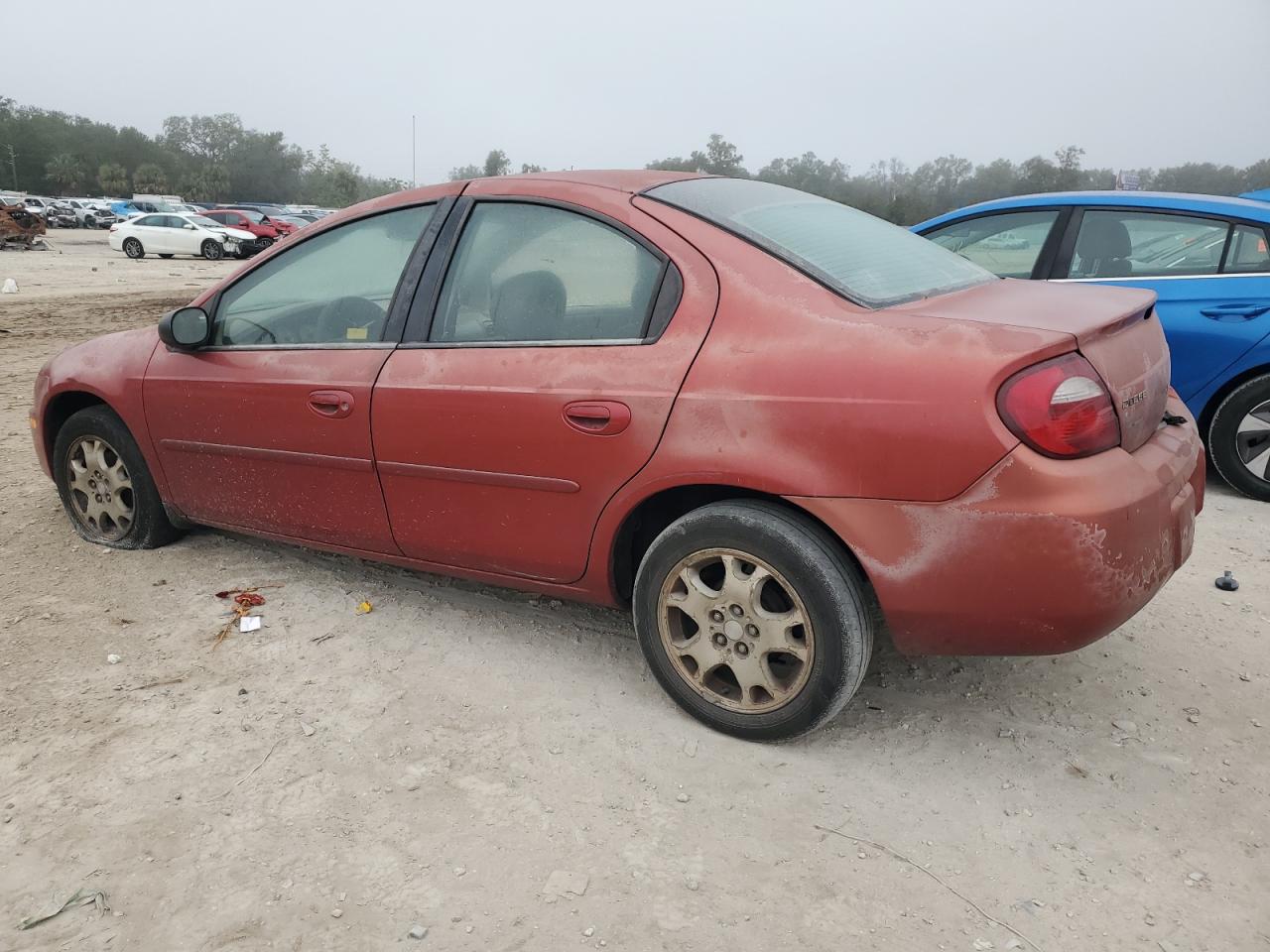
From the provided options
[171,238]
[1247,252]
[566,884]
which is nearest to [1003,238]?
[1247,252]

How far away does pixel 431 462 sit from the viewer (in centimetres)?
296

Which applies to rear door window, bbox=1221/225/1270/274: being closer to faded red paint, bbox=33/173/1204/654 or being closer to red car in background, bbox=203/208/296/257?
faded red paint, bbox=33/173/1204/654

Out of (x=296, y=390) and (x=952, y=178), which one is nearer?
(x=296, y=390)

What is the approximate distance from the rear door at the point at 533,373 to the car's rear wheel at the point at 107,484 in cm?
147

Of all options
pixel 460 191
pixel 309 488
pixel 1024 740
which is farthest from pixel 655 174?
pixel 1024 740

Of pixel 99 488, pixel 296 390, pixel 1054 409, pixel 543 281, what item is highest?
pixel 543 281

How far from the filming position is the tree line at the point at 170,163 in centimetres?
8169

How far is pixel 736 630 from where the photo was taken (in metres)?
2.53

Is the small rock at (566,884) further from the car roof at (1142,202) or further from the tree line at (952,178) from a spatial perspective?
the tree line at (952,178)

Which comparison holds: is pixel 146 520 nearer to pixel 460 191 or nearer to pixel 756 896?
pixel 460 191

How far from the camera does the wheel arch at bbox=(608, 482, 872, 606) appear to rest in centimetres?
246

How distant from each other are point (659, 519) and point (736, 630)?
0.45 meters

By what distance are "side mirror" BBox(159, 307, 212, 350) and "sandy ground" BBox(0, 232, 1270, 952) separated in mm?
970

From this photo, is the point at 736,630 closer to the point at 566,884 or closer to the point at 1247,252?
the point at 566,884
